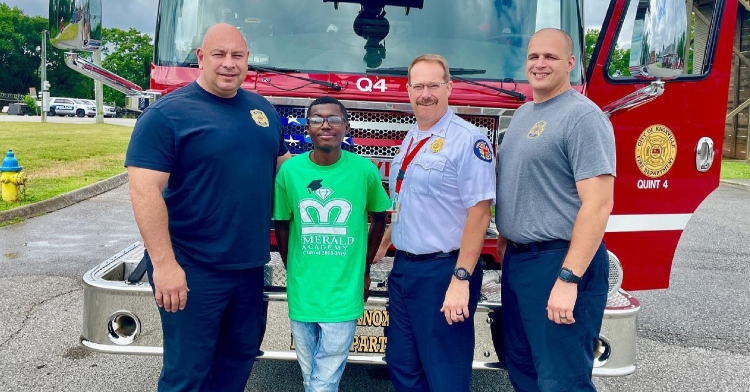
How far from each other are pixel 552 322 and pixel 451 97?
1324 millimetres

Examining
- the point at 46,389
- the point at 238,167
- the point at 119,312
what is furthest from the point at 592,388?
the point at 46,389

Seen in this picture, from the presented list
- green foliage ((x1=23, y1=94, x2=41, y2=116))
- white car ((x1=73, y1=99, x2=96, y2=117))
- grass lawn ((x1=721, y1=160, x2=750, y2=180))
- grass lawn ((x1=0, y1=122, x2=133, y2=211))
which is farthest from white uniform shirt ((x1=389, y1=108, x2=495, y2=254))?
green foliage ((x1=23, y1=94, x2=41, y2=116))

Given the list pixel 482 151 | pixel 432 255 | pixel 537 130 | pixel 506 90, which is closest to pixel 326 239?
pixel 432 255

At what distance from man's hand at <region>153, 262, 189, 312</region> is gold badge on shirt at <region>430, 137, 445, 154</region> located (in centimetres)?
106

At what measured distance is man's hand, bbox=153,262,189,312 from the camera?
247 cm

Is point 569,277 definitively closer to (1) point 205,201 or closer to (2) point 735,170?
(1) point 205,201

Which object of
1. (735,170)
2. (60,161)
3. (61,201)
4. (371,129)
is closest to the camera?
(371,129)

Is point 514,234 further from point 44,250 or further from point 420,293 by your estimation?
point 44,250

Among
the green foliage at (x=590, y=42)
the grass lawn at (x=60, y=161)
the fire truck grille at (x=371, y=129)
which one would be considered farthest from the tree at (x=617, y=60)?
the grass lawn at (x=60, y=161)

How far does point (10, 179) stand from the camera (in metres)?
9.27

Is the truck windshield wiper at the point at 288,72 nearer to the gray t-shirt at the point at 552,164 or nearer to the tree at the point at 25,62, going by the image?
the gray t-shirt at the point at 552,164

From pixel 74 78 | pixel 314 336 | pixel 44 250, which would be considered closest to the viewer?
pixel 314 336

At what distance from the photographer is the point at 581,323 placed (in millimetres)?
2447

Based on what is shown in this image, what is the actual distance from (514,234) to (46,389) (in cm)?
266
